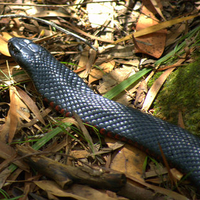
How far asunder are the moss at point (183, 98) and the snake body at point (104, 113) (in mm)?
265

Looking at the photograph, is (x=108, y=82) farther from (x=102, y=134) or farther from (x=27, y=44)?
(x=27, y=44)

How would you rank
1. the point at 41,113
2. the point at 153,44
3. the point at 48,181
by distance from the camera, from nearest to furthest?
1. the point at 48,181
2. the point at 41,113
3. the point at 153,44

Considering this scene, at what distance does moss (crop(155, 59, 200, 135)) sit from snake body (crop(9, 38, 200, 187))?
26 cm

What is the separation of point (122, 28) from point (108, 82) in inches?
53.6

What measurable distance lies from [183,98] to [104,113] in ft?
3.78

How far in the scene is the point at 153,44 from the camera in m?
4.24

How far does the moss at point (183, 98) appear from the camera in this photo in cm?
337

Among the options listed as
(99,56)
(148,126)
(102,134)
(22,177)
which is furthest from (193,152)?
(99,56)

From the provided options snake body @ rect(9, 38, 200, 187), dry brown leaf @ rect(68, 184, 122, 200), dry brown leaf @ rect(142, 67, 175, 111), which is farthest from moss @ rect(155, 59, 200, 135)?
dry brown leaf @ rect(68, 184, 122, 200)

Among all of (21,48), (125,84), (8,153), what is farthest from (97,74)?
(8,153)

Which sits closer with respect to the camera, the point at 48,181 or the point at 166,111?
the point at 48,181

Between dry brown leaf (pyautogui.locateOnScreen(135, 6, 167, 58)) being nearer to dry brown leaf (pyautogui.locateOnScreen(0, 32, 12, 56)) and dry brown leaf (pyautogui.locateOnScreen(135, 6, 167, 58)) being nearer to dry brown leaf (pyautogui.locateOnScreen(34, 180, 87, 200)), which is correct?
Answer: dry brown leaf (pyautogui.locateOnScreen(0, 32, 12, 56))

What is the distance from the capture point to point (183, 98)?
11.6 ft

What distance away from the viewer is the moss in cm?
337
